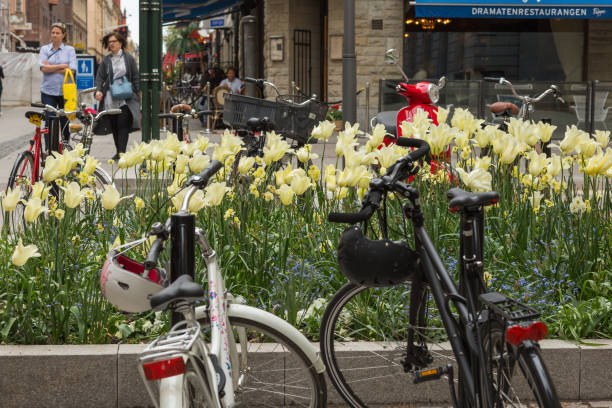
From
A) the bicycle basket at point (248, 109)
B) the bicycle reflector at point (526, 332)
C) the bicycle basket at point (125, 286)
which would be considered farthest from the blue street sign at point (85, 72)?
the bicycle reflector at point (526, 332)

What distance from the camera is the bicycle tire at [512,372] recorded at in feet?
7.70

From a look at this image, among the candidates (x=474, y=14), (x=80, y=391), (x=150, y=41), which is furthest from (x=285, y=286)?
(x=474, y=14)

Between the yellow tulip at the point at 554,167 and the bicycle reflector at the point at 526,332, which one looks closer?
the bicycle reflector at the point at 526,332

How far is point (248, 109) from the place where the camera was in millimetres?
7918

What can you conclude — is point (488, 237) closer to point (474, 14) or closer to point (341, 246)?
point (341, 246)

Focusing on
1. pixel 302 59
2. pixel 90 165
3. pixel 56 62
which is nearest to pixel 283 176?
pixel 90 165

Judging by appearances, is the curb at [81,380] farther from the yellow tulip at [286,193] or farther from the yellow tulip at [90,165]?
the yellow tulip at [90,165]

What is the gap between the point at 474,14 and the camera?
1700 cm

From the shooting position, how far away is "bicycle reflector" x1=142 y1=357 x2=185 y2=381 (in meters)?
2.07

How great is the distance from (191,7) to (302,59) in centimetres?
556

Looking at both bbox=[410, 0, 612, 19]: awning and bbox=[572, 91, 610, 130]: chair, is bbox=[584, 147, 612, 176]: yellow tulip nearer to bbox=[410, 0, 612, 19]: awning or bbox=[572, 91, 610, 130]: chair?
bbox=[572, 91, 610, 130]: chair

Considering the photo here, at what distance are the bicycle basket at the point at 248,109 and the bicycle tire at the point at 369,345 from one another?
3.90 m

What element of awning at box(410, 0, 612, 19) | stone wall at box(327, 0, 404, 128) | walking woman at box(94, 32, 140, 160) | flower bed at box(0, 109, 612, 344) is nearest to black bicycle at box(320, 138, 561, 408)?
flower bed at box(0, 109, 612, 344)

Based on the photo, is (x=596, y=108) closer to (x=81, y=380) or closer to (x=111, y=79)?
(x=111, y=79)
